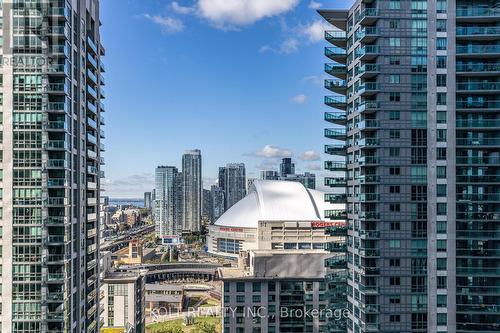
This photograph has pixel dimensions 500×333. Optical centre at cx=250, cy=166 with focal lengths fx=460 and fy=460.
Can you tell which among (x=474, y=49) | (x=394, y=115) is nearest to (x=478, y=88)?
(x=474, y=49)

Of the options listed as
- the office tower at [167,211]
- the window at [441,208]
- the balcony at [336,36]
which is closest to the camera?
the window at [441,208]

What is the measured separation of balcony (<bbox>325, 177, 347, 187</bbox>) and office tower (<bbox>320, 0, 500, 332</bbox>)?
510 cm

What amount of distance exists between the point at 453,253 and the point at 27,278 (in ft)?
103

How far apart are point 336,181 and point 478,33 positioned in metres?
16.3

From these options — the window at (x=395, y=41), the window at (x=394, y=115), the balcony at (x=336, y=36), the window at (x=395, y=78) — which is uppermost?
the balcony at (x=336, y=36)

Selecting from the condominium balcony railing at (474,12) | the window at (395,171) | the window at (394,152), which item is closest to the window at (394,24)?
the condominium balcony railing at (474,12)

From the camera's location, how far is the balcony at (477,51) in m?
35.5

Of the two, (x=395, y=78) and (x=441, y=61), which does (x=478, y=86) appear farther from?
(x=395, y=78)

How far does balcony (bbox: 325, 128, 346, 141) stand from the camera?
1628 inches

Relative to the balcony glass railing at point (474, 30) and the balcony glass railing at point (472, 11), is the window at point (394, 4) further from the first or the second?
the balcony glass railing at point (474, 30)

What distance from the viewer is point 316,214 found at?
108 m

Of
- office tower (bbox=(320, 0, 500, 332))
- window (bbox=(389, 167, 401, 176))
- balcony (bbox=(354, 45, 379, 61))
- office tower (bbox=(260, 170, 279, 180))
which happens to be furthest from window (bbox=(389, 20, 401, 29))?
office tower (bbox=(260, 170, 279, 180))

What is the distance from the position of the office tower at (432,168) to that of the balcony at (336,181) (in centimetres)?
510

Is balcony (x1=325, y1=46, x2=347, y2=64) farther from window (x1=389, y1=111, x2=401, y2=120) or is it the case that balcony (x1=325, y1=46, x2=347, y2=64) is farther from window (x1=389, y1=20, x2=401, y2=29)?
window (x1=389, y1=111, x2=401, y2=120)
